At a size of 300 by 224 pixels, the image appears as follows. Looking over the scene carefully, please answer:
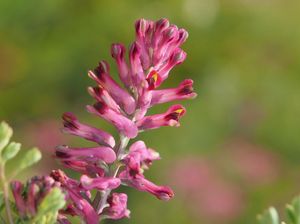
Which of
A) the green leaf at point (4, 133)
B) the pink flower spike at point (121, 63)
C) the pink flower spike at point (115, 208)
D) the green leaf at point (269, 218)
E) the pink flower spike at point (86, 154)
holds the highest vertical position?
the pink flower spike at point (121, 63)

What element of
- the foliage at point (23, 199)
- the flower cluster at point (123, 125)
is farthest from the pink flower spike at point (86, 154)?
the foliage at point (23, 199)

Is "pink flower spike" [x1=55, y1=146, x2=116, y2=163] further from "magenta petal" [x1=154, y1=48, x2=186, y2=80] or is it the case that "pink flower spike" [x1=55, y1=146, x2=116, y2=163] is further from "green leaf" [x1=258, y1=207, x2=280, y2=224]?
"green leaf" [x1=258, y1=207, x2=280, y2=224]

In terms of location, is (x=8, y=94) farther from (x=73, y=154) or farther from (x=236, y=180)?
(x=73, y=154)

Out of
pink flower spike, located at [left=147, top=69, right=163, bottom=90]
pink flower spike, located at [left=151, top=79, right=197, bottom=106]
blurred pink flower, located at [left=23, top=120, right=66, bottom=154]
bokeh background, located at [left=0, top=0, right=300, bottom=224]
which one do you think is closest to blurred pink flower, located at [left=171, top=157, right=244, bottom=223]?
bokeh background, located at [left=0, top=0, right=300, bottom=224]

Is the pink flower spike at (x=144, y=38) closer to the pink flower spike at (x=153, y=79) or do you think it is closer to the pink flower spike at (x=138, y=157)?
the pink flower spike at (x=153, y=79)

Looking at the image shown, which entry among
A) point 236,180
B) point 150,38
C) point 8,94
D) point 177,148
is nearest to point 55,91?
point 8,94

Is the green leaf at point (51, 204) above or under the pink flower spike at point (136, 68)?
under

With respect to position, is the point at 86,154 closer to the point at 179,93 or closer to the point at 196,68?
the point at 179,93
